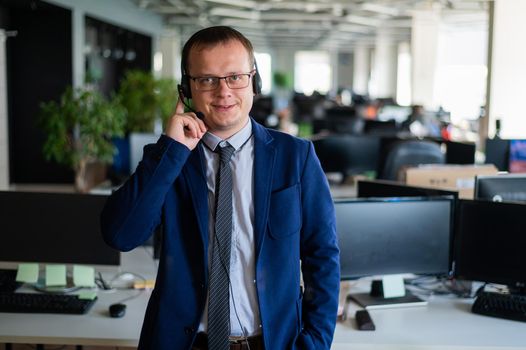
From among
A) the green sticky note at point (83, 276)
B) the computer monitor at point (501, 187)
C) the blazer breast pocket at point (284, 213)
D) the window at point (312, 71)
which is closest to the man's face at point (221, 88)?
the blazer breast pocket at point (284, 213)

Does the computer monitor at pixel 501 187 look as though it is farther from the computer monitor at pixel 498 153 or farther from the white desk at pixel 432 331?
the computer monitor at pixel 498 153

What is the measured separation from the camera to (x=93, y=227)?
2.82m

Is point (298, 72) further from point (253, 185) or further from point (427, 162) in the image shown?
point (253, 185)

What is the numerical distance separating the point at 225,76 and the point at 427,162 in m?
3.38

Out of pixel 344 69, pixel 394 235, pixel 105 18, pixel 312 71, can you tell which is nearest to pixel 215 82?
pixel 394 235

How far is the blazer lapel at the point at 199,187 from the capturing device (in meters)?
1.71

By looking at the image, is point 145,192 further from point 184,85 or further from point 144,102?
point 144,102

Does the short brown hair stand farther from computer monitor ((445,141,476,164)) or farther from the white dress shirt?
computer monitor ((445,141,476,164))

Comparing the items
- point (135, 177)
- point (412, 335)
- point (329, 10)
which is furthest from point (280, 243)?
point (329, 10)

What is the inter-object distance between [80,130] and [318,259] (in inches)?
156

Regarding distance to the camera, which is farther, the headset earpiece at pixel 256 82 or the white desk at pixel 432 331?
the white desk at pixel 432 331

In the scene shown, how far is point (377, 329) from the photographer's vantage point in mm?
2467

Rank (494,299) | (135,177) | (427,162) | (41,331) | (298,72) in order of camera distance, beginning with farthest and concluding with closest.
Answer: (298,72) < (427,162) < (494,299) < (41,331) < (135,177)

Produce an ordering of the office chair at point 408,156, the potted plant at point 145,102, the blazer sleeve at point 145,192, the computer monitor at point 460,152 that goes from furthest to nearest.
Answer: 1. the potted plant at point 145,102
2. the computer monitor at point 460,152
3. the office chair at point 408,156
4. the blazer sleeve at point 145,192
